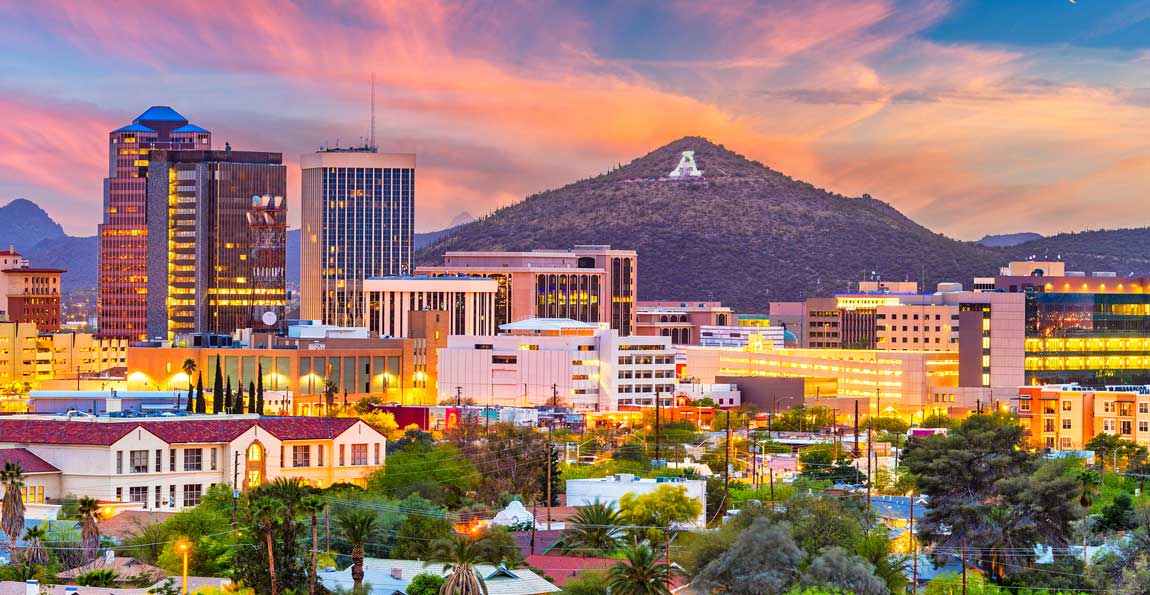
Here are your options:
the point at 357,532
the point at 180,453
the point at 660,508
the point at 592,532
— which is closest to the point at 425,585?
the point at 357,532

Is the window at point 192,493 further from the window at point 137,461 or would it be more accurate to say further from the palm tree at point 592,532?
the palm tree at point 592,532

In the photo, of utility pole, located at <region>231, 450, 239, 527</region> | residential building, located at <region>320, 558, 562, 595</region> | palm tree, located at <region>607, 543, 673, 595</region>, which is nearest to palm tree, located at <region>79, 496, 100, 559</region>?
utility pole, located at <region>231, 450, 239, 527</region>

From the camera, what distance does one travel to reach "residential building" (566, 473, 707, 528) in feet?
301

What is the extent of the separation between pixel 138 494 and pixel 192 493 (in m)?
3.22

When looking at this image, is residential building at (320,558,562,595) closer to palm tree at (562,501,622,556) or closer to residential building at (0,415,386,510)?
palm tree at (562,501,622,556)

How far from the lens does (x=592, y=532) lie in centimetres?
8269

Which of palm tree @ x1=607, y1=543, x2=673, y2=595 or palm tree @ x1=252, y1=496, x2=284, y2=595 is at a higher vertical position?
palm tree @ x1=252, y1=496, x2=284, y2=595

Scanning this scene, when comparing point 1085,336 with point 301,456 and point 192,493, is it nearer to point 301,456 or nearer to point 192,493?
point 301,456

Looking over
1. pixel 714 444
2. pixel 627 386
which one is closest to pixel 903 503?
pixel 714 444

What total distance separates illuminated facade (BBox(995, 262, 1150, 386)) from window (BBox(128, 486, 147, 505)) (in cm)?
11345

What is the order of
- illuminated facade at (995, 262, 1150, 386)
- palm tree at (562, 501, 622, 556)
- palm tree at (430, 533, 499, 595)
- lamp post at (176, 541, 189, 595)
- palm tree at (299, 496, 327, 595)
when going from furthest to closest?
illuminated facade at (995, 262, 1150, 386) → palm tree at (562, 501, 622, 556) → palm tree at (299, 496, 327, 595) → lamp post at (176, 541, 189, 595) → palm tree at (430, 533, 499, 595)

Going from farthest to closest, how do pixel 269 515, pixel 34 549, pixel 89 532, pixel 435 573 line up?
pixel 89 532 → pixel 435 573 → pixel 34 549 → pixel 269 515

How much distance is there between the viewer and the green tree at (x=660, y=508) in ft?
286

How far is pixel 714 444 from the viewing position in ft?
454
